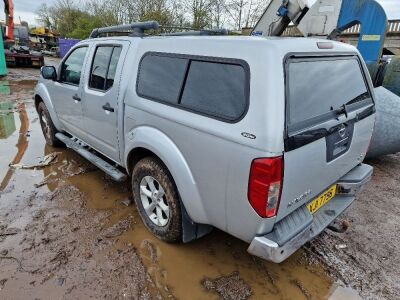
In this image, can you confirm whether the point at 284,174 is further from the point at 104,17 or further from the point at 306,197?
the point at 104,17

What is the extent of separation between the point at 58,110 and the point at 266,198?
3815 mm

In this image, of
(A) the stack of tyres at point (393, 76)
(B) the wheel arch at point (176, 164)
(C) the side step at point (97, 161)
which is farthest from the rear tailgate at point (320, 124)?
(A) the stack of tyres at point (393, 76)

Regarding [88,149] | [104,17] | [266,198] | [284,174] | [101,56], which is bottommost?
[88,149]

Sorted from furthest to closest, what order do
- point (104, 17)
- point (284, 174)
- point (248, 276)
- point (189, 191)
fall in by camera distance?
1. point (104, 17)
2. point (248, 276)
3. point (189, 191)
4. point (284, 174)

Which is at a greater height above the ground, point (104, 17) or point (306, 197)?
point (104, 17)

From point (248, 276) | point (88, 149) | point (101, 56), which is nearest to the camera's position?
point (248, 276)

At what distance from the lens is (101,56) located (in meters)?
3.54

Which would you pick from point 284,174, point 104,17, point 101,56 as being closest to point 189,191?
point 284,174

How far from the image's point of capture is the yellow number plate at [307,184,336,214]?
2391mm

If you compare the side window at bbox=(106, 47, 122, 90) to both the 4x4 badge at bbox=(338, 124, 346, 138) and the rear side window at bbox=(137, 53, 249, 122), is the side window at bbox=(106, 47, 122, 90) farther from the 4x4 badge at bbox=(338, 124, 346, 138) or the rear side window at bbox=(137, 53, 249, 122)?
the 4x4 badge at bbox=(338, 124, 346, 138)

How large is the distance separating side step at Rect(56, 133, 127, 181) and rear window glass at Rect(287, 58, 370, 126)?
81.9 inches

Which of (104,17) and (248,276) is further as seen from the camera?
(104,17)

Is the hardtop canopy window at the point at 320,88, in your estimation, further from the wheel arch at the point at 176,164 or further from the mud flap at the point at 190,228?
the mud flap at the point at 190,228

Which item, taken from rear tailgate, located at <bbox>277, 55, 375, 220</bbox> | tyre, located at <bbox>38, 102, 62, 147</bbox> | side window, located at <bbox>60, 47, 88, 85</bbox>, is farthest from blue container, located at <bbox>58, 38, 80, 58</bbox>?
rear tailgate, located at <bbox>277, 55, 375, 220</bbox>
